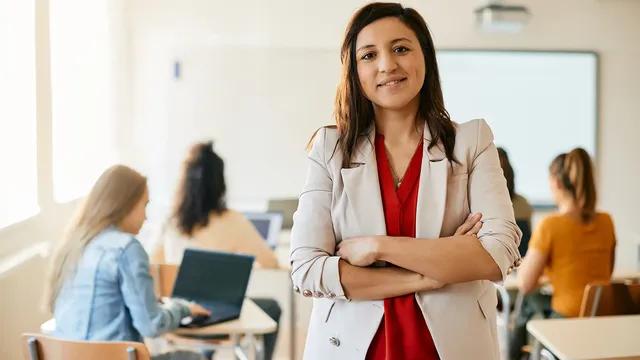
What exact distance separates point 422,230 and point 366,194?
0.46 feet

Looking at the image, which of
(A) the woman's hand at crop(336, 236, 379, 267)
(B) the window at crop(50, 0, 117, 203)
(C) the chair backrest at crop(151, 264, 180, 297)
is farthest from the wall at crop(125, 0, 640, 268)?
(A) the woman's hand at crop(336, 236, 379, 267)

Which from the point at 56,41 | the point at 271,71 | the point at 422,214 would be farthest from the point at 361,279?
the point at 271,71

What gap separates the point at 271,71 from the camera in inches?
189

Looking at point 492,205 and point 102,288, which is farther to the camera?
point 102,288

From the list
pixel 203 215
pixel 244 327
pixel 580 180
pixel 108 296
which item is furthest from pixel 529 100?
pixel 108 296

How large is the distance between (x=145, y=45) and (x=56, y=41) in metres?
1.34

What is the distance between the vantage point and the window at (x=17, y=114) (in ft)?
8.30

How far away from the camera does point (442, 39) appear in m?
4.96

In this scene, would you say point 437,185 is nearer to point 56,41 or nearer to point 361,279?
point 361,279

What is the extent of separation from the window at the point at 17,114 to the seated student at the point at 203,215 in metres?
0.68

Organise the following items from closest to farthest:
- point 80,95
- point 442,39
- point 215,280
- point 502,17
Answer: point 215,280 → point 80,95 → point 502,17 → point 442,39

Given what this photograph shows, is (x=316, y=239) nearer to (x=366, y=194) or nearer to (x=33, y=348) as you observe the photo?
(x=366, y=194)

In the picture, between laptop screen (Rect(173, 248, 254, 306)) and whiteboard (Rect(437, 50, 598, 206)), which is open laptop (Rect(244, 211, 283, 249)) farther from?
whiteboard (Rect(437, 50, 598, 206))

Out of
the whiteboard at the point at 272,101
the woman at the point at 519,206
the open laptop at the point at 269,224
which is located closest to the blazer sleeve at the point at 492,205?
the woman at the point at 519,206
